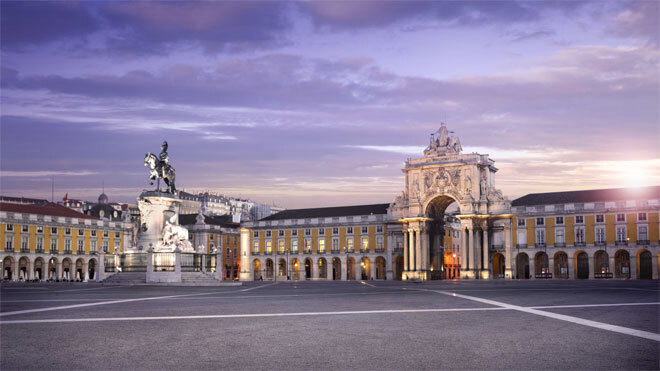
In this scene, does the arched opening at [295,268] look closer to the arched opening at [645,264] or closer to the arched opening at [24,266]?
the arched opening at [24,266]

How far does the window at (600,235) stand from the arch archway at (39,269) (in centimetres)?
7150

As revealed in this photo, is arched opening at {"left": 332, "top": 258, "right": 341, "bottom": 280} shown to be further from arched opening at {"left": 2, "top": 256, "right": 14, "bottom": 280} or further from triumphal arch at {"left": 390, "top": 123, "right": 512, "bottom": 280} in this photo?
arched opening at {"left": 2, "top": 256, "right": 14, "bottom": 280}

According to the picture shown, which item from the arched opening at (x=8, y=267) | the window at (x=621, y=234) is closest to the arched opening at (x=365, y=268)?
the window at (x=621, y=234)

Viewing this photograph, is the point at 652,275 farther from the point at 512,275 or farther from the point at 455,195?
the point at 455,195

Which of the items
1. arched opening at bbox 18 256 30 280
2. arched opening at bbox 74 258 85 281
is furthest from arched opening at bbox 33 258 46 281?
arched opening at bbox 74 258 85 281

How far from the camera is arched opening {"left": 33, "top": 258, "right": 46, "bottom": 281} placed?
91312mm

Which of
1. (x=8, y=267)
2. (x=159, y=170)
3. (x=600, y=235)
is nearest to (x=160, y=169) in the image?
(x=159, y=170)

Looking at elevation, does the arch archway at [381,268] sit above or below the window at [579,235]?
below

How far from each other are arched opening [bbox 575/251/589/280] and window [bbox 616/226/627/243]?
18.0ft

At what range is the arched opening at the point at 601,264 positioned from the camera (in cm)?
8306

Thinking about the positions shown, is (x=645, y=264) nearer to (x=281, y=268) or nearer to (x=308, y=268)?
(x=308, y=268)

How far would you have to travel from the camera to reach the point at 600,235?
83.5 metres

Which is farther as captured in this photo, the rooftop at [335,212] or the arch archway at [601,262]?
the rooftop at [335,212]

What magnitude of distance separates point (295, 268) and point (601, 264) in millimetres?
45408
